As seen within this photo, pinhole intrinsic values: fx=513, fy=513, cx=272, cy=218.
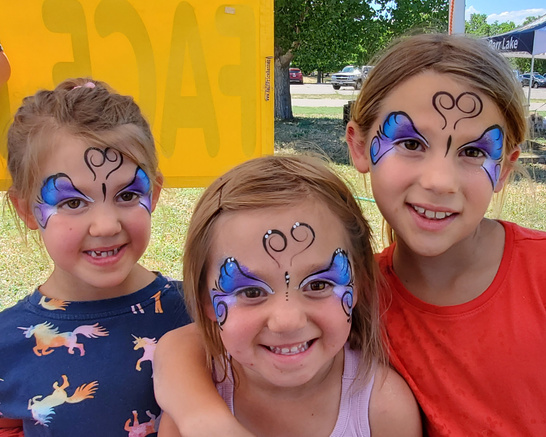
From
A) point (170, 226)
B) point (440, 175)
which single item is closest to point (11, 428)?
point (440, 175)

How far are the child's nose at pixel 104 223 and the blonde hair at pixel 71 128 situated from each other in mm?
201

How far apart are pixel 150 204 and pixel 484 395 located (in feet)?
3.93

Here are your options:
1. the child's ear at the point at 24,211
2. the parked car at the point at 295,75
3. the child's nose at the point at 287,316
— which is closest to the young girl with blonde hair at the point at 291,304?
the child's nose at the point at 287,316

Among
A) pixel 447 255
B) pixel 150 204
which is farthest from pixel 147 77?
pixel 447 255

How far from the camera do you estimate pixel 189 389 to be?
4.63 ft

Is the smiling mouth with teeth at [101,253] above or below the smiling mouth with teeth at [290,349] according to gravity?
above

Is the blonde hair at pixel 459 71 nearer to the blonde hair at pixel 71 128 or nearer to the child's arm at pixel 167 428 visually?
the blonde hair at pixel 71 128

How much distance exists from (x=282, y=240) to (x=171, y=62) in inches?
62.8

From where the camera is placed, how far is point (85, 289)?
1767 millimetres

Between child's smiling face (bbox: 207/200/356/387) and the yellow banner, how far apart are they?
1391 mm

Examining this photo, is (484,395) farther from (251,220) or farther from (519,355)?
(251,220)

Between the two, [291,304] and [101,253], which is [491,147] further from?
[101,253]

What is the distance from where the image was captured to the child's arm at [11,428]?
5.54ft

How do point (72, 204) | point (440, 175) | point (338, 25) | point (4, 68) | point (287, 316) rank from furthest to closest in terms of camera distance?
1. point (338, 25)
2. point (4, 68)
3. point (72, 204)
4. point (440, 175)
5. point (287, 316)
